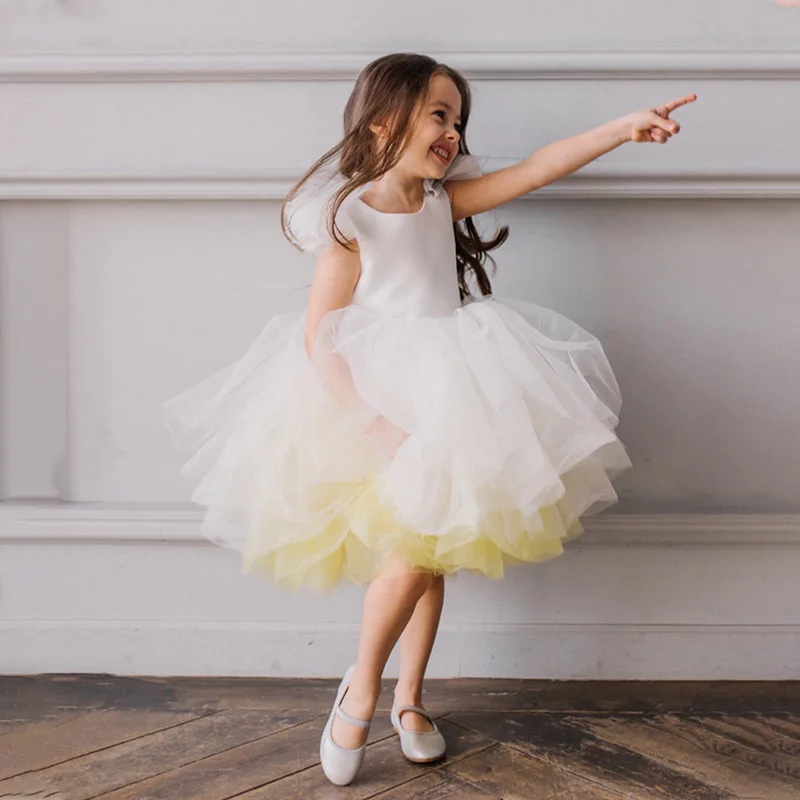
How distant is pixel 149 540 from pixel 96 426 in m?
0.21

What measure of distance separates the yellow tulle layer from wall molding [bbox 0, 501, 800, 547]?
0.27 meters

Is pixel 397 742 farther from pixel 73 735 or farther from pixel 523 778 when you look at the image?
pixel 73 735

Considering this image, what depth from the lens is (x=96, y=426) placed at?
149cm

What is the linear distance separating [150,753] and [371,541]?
437 millimetres

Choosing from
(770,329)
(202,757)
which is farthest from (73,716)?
(770,329)

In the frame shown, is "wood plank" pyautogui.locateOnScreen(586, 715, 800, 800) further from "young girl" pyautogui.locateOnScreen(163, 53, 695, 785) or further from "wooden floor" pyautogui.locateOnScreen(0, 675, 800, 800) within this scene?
"young girl" pyautogui.locateOnScreen(163, 53, 695, 785)

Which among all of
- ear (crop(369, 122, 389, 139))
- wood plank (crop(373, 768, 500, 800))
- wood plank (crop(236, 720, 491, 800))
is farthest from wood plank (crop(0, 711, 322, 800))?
ear (crop(369, 122, 389, 139))

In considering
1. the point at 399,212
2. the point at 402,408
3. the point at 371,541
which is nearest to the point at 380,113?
the point at 399,212

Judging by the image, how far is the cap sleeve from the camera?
1188 millimetres

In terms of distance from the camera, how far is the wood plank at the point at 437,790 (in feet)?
3.63

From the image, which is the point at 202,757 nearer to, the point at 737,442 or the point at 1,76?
the point at 737,442

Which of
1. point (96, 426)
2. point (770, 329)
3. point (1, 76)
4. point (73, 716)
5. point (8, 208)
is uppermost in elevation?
point (1, 76)

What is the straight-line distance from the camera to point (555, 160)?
128cm

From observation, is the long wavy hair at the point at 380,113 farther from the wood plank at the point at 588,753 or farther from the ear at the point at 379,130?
the wood plank at the point at 588,753
